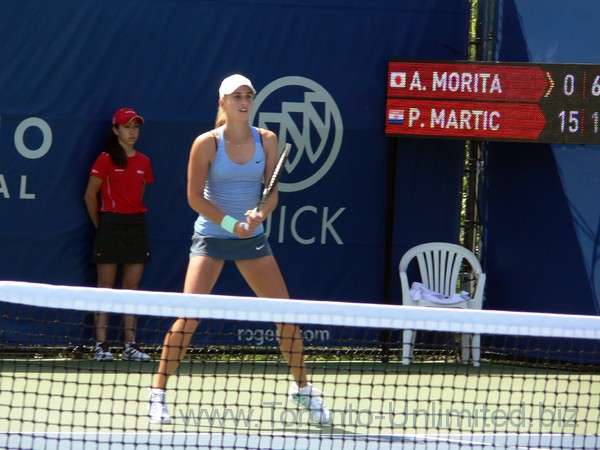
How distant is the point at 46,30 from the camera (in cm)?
667

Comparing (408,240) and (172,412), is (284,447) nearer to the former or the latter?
(172,412)

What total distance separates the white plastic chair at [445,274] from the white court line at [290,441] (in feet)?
7.45

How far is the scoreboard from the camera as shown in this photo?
262 inches

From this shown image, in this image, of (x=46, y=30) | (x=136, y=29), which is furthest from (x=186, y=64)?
(x=46, y=30)

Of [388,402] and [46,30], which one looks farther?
[46,30]

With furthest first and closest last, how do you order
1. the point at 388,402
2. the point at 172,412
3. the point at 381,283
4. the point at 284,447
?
the point at 381,283 < the point at 388,402 < the point at 172,412 < the point at 284,447

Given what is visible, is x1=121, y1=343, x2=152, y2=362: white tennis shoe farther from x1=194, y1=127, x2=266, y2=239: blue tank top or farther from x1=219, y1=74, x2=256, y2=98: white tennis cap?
x1=219, y1=74, x2=256, y2=98: white tennis cap

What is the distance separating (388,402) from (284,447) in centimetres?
130

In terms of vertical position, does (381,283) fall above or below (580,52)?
below

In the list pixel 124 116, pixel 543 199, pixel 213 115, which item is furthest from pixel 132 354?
pixel 543 199

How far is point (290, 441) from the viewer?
436 cm

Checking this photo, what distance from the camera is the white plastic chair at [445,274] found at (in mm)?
6855

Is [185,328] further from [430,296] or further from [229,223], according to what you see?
[430,296]

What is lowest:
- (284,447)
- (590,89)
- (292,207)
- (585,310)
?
(284,447)
